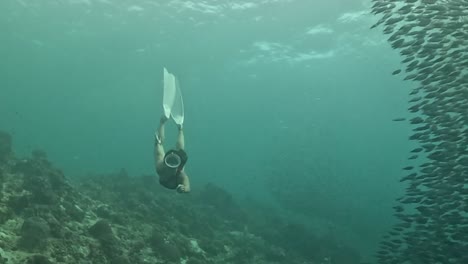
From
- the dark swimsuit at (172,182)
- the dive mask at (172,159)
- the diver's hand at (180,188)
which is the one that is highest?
the dive mask at (172,159)

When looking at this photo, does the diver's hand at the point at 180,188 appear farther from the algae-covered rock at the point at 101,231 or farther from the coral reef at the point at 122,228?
the algae-covered rock at the point at 101,231

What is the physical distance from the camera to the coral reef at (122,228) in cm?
981

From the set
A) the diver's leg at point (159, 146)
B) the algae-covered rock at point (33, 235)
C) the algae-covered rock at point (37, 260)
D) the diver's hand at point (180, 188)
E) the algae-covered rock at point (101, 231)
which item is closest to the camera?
the diver's hand at point (180, 188)

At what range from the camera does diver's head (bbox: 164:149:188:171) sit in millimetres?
7887

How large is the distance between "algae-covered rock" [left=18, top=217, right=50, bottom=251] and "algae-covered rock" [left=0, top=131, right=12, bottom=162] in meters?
8.69

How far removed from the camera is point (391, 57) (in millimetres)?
36375

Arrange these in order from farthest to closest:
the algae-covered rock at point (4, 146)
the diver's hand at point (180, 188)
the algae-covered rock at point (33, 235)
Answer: the algae-covered rock at point (4, 146) → the algae-covered rock at point (33, 235) → the diver's hand at point (180, 188)

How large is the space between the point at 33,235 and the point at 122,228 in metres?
4.11

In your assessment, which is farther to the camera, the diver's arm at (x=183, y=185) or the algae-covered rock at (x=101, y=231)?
the algae-covered rock at (x=101, y=231)

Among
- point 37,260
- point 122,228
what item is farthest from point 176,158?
point 122,228

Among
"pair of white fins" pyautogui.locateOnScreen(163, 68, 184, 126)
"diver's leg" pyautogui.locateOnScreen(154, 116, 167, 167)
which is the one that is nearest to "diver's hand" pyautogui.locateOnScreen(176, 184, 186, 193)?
"diver's leg" pyautogui.locateOnScreen(154, 116, 167, 167)

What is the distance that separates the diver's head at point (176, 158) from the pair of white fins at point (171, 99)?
789 millimetres

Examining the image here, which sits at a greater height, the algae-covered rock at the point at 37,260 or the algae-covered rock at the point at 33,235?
the algae-covered rock at the point at 33,235

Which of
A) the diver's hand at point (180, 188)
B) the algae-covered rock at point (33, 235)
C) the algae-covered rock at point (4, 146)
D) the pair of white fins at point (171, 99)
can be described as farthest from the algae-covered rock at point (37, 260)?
the algae-covered rock at point (4, 146)
